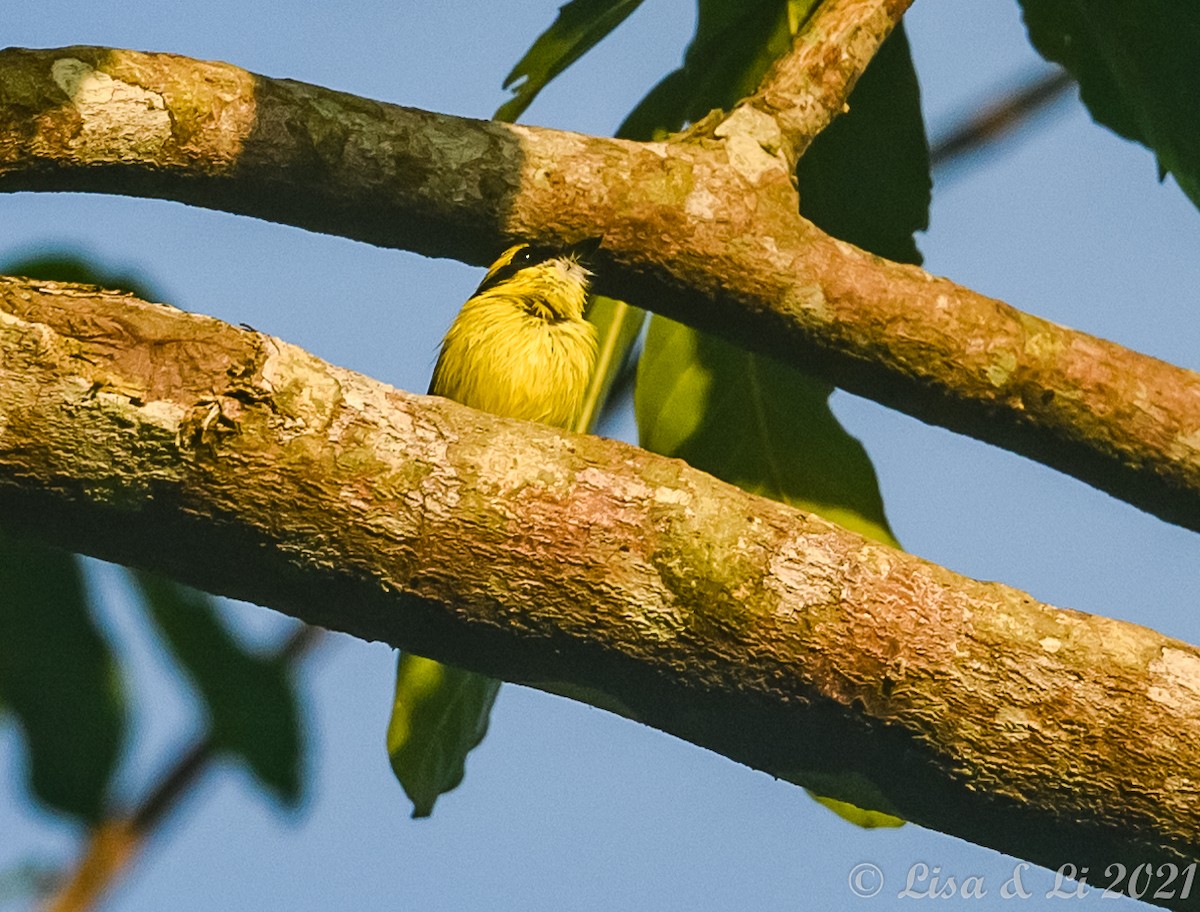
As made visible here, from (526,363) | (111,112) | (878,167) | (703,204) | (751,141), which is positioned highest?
(878,167)

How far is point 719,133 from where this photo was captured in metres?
3.11

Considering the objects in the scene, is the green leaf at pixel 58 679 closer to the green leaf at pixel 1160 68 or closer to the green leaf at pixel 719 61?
the green leaf at pixel 719 61

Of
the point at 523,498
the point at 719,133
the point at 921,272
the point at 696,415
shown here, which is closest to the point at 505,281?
the point at 696,415

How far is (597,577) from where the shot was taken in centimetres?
218

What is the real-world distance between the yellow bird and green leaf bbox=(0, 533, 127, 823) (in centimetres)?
149

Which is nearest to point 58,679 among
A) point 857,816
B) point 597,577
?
point 597,577

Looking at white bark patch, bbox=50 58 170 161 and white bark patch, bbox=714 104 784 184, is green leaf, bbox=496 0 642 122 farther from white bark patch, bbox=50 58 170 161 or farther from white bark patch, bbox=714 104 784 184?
white bark patch, bbox=50 58 170 161

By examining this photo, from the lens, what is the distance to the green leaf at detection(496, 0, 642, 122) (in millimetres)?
3461

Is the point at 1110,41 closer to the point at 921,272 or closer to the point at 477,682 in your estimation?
the point at 921,272

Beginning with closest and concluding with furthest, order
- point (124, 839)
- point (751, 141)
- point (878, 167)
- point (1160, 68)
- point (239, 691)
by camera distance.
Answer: point (239, 691) < point (124, 839) < point (751, 141) < point (1160, 68) < point (878, 167)

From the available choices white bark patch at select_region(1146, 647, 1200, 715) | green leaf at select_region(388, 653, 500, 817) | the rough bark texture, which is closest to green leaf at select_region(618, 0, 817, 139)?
green leaf at select_region(388, 653, 500, 817)

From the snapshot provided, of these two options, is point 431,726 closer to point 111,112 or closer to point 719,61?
point 111,112

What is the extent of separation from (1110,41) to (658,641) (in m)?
1.93

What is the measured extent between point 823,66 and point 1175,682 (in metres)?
1.58
